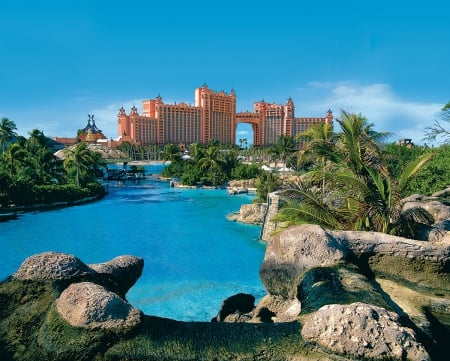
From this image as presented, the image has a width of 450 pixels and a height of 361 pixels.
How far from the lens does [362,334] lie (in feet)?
8.85

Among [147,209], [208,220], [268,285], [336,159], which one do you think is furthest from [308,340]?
[147,209]

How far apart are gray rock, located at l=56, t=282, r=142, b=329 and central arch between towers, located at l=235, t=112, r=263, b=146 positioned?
3919 inches

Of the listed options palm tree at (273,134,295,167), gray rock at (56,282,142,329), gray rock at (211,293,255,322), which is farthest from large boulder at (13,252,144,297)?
palm tree at (273,134,295,167)

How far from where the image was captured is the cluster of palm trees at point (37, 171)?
2405cm

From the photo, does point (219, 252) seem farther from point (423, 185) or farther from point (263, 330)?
point (263, 330)

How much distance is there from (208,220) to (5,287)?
18.9 m

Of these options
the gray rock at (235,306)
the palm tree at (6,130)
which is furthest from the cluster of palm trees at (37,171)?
the gray rock at (235,306)

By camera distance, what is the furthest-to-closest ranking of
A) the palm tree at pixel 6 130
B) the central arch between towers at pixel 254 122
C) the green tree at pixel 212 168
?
the central arch between towers at pixel 254 122
the green tree at pixel 212 168
the palm tree at pixel 6 130

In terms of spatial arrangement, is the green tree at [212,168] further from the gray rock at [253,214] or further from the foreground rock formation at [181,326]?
the foreground rock formation at [181,326]

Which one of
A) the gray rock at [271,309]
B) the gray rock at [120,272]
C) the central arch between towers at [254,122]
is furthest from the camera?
the central arch between towers at [254,122]

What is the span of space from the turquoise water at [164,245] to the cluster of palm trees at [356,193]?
408cm

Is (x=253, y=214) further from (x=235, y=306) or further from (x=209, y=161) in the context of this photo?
(x=209, y=161)

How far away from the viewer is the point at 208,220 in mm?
22234

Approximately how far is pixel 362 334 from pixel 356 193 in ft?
14.5
